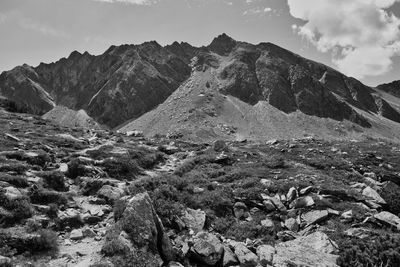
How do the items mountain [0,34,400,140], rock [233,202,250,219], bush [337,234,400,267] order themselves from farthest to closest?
mountain [0,34,400,140], rock [233,202,250,219], bush [337,234,400,267]

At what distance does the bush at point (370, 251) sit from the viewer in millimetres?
11461

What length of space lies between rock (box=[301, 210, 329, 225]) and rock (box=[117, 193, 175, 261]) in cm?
782

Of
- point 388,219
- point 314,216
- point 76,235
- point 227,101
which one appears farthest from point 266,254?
point 227,101

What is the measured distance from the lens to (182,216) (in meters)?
14.2

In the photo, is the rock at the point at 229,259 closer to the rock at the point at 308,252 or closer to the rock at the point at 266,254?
the rock at the point at 266,254

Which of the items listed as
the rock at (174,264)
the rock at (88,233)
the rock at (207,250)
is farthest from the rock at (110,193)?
the rock at (174,264)

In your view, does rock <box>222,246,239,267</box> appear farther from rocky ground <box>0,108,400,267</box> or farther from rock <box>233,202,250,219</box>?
rock <box>233,202,250,219</box>

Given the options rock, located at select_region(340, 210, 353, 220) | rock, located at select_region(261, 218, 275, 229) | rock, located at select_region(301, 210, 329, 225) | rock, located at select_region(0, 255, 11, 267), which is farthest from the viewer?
rock, located at select_region(340, 210, 353, 220)

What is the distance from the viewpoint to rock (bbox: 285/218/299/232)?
48.5 feet

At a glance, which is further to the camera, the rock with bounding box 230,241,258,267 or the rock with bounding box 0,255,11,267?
the rock with bounding box 230,241,258,267

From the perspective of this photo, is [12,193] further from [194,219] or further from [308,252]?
[308,252]

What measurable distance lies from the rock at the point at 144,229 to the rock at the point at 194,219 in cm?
252

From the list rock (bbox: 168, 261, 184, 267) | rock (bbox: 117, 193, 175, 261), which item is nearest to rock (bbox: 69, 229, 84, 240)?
rock (bbox: 117, 193, 175, 261)

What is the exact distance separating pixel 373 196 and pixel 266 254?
446 inches
